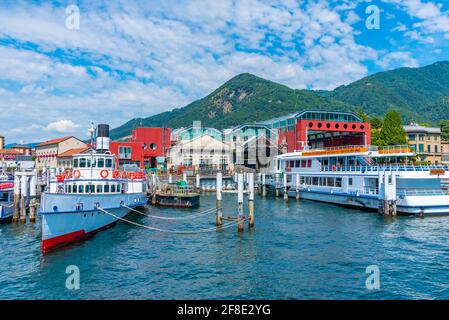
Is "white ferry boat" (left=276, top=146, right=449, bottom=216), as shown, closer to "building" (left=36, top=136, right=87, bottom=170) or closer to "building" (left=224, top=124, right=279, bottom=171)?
"building" (left=224, top=124, right=279, bottom=171)

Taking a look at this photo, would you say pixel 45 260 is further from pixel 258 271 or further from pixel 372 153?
pixel 372 153

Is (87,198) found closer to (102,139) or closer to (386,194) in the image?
(102,139)

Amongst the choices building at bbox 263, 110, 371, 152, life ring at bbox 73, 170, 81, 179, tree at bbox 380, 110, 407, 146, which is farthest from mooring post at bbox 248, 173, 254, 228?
tree at bbox 380, 110, 407, 146

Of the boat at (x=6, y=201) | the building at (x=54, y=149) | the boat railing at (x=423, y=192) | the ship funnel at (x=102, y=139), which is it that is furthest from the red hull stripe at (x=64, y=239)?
the building at (x=54, y=149)

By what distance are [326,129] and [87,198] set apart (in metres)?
64.6

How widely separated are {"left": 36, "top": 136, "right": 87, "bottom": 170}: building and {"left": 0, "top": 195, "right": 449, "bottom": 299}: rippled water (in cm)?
6762

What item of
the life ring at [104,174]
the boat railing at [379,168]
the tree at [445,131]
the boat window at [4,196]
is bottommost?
the boat window at [4,196]

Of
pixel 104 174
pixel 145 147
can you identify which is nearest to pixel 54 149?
pixel 145 147

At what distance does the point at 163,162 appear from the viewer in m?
90.1

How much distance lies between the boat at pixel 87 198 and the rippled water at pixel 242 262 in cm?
148

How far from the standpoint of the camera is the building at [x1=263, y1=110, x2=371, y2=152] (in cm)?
8356

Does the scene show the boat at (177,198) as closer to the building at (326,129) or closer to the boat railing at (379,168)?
the boat railing at (379,168)

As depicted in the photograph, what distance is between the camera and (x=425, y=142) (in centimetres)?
9631

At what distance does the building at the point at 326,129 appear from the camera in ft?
274
